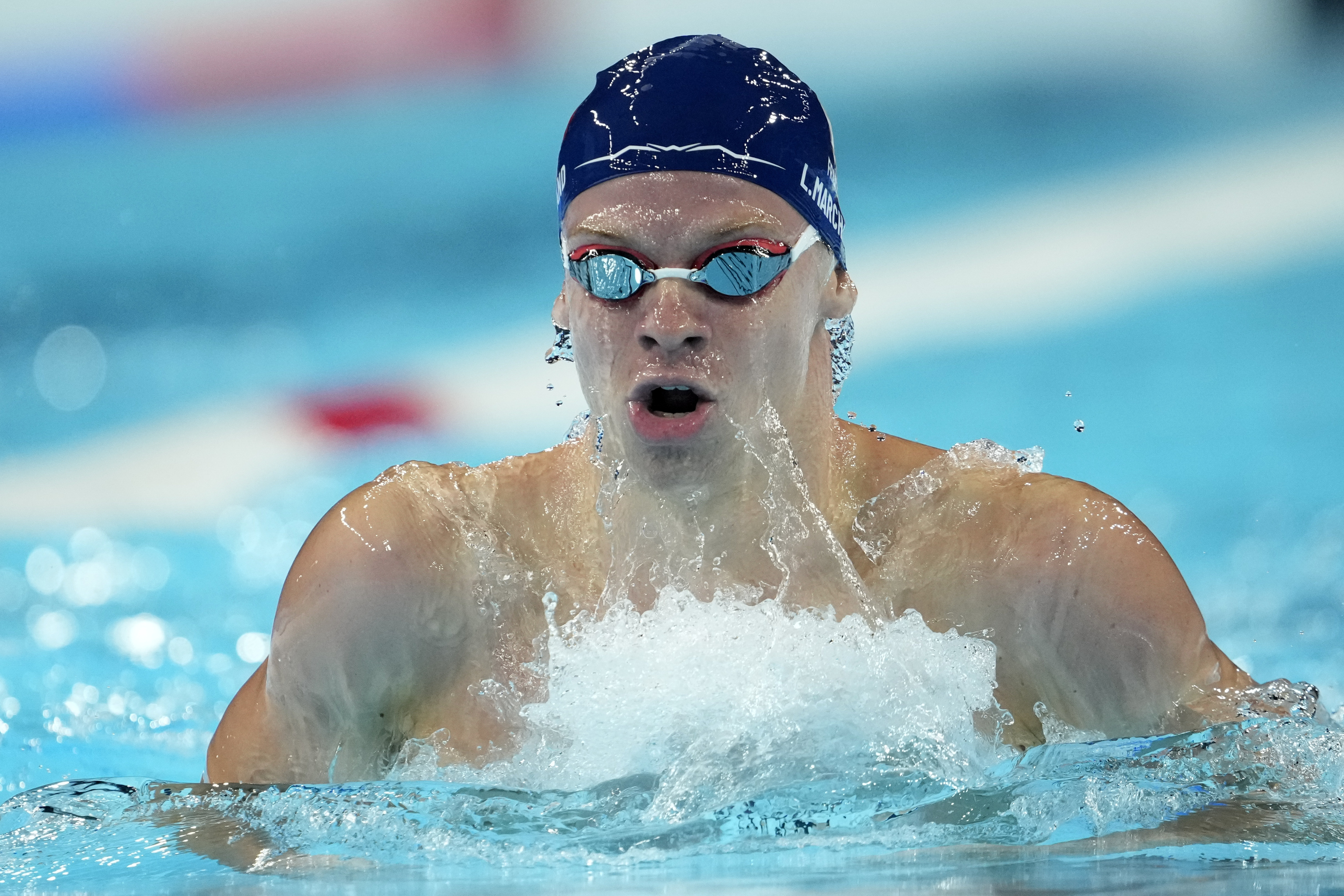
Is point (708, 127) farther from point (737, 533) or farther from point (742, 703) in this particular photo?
point (742, 703)

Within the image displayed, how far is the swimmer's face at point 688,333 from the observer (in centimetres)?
205

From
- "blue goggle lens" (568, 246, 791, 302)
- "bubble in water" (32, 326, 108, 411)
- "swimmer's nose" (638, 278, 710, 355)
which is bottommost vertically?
"swimmer's nose" (638, 278, 710, 355)

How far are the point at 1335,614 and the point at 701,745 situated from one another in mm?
2780

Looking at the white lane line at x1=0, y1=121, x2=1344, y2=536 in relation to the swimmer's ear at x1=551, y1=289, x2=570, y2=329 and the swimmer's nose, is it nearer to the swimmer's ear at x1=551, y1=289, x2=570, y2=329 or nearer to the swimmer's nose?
the swimmer's ear at x1=551, y1=289, x2=570, y2=329

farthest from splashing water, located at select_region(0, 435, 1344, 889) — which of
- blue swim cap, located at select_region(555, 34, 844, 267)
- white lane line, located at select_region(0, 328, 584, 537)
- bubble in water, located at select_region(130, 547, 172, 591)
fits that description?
white lane line, located at select_region(0, 328, 584, 537)

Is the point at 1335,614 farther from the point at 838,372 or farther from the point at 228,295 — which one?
the point at 228,295

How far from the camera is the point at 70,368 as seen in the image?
19.0 feet

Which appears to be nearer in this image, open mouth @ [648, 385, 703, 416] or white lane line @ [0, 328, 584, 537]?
open mouth @ [648, 385, 703, 416]

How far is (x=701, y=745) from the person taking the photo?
2.00m

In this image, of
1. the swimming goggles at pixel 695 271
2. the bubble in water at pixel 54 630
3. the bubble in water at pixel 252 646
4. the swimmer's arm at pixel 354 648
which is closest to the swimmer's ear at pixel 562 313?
the swimming goggles at pixel 695 271

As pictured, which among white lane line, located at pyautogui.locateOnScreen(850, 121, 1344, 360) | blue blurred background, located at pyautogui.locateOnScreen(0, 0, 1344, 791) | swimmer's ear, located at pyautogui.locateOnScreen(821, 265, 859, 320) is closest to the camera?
swimmer's ear, located at pyautogui.locateOnScreen(821, 265, 859, 320)

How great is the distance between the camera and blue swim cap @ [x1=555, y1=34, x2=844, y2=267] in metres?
2.23

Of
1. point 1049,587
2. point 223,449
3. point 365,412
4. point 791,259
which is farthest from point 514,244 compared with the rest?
A: point 1049,587

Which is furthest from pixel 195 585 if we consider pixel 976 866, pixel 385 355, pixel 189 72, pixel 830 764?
pixel 976 866
